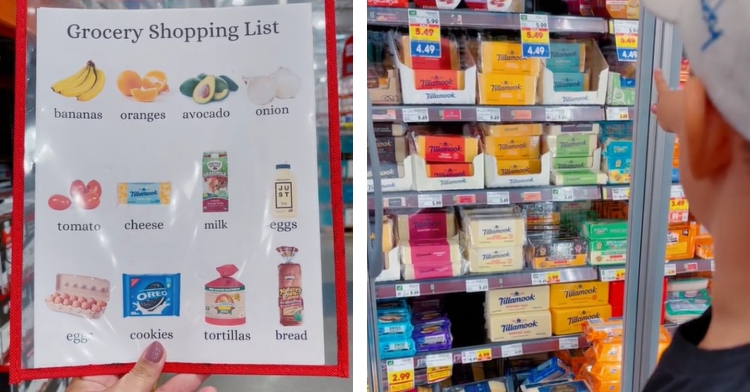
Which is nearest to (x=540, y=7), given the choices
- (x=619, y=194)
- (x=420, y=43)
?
(x=420, y=43)

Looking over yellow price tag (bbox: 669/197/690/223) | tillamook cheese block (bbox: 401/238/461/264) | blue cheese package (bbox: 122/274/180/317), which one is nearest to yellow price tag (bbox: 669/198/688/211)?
yellow price tag (bbox: 669/197/690/223)

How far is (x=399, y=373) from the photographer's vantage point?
85.0 inches

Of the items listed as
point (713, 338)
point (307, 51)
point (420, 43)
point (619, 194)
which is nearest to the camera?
point (713, 338)

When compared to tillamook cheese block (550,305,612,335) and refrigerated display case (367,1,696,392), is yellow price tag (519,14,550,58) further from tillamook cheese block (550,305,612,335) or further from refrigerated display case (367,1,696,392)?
tillamook cheese block (550,305,612,335)

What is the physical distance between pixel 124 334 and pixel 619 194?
1.86 m

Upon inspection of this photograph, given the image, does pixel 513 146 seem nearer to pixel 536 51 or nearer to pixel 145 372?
pixel 536 51

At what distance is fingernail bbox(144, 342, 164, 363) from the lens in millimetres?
931

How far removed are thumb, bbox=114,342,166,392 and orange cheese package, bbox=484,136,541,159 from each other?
1.53 m

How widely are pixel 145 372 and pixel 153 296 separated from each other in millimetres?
124

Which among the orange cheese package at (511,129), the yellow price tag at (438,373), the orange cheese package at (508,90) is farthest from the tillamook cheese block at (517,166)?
the yellow price tag at (438,373)

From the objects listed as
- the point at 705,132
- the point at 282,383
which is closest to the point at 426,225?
the point at 282,383

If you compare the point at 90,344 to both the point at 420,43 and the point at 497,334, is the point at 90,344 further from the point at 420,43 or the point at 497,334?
the point at 497,334

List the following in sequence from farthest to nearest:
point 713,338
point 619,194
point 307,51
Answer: point 619,194 → point 307,51 → point 713,338

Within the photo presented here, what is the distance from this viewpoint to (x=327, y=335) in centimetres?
93
